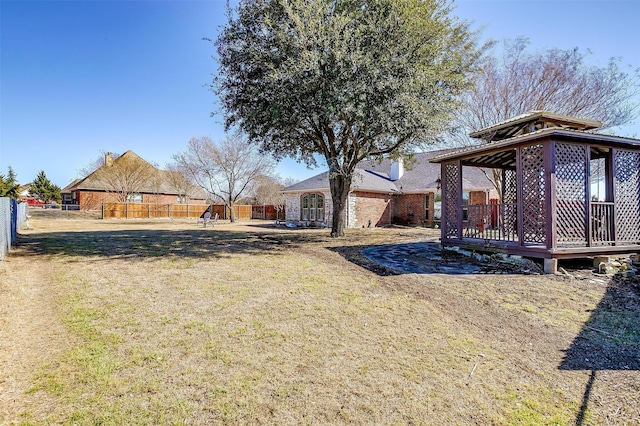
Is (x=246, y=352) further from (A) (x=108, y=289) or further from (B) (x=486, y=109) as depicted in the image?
(B) (x=486, y=109)

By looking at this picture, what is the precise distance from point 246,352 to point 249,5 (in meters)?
10.9

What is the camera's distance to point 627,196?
26.3ft

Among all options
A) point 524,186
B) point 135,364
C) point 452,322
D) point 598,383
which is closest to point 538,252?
point 524,186

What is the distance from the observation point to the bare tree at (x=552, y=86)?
14.4m

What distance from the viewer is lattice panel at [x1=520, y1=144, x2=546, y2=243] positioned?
756cm

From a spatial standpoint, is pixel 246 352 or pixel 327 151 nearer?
pixel 246 352

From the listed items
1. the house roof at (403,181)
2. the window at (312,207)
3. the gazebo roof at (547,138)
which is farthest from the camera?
the window at (312,207)

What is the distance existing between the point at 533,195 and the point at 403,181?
15.7 meters

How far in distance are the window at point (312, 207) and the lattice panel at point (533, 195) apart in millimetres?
14989

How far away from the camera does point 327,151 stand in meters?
13.1

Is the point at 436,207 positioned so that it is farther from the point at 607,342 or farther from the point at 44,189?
the point at 44,189

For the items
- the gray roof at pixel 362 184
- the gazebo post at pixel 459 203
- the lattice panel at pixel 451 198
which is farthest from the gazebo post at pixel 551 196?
the gray roof at pixel 362 184

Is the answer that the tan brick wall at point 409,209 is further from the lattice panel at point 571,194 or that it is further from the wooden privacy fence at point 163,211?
the wooden privacy fence at point 163,211

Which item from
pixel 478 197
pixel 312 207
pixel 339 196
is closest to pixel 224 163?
pixel 312 207
